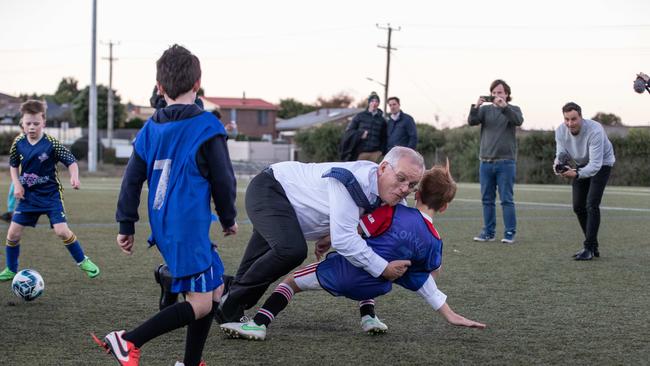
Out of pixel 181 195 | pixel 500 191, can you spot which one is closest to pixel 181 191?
pixel 181 195

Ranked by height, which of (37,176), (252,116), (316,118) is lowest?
(37,176)

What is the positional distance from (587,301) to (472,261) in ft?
7.47

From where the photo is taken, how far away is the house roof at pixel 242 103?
90.1 meters

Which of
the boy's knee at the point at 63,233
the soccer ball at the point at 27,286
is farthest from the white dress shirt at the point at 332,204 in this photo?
the boy's knee at the point at 63,233

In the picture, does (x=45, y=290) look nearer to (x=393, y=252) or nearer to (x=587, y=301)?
(x=393, y=252)

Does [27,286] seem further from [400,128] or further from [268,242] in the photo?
[400,128]

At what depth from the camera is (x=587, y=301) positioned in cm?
616

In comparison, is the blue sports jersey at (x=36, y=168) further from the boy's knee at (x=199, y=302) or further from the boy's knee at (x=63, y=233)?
the boy's knee at (x=199, y=302)

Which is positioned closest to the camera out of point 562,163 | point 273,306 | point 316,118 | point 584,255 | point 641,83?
point 273,306

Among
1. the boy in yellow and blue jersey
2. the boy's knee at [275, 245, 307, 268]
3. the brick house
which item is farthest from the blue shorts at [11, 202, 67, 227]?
the brick house

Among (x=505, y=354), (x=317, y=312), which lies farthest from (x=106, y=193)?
(x=505, y=354)

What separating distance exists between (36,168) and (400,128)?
24.1 ft

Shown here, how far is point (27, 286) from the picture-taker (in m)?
5.89

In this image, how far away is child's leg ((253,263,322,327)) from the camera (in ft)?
16.3
